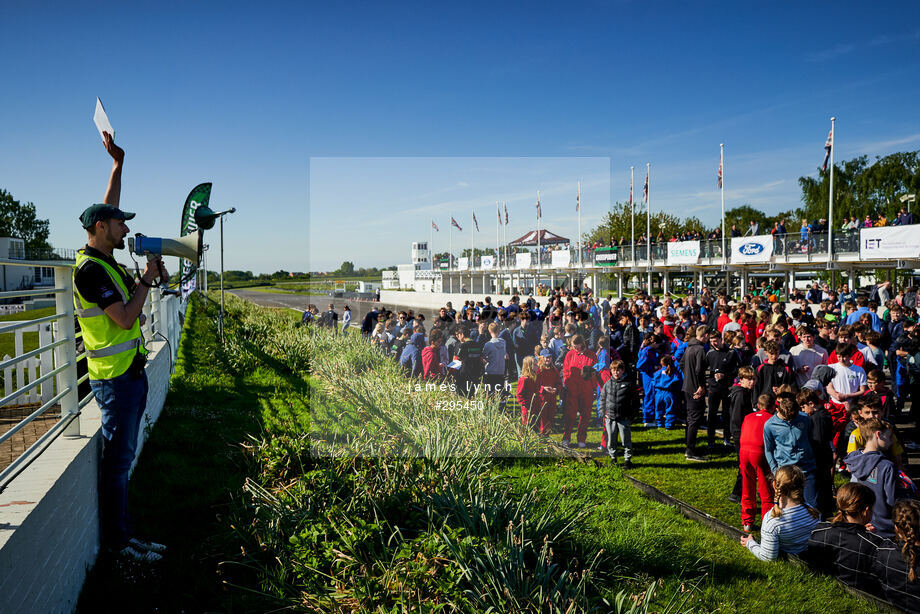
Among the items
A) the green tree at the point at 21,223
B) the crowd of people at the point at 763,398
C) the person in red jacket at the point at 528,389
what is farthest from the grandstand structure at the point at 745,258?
the green tree at the point at 21,223

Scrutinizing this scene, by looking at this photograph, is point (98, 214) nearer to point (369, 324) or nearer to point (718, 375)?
point (718, 375)

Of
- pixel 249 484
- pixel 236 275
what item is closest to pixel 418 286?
pixel 249 484

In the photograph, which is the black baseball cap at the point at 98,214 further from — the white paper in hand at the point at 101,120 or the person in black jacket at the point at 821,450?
the person in black jacket at the point at 821,450

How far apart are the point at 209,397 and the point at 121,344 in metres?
5.00

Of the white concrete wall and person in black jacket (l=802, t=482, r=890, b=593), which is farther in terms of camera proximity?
person in black jacket (l=802, t=482, r=890, b=593)

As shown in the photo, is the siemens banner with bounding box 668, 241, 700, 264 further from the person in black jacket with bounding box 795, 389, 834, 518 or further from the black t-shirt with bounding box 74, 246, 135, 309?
Answer: the black t-shirt with bounding box 74, 246, 135, 309

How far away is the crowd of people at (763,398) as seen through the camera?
14.0ft

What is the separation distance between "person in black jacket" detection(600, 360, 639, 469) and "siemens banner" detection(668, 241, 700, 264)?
22536 mm

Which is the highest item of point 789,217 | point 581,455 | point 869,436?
point 789,217

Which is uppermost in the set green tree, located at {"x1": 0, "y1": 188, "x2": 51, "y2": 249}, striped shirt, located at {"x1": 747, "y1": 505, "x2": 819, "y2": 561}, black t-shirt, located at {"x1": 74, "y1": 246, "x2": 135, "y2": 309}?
green tree, located at {"x1": 0, "y1": 188, "x2": 51, "y2": 249}

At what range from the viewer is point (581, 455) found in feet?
23.0

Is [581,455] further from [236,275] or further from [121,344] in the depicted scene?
[236,275]

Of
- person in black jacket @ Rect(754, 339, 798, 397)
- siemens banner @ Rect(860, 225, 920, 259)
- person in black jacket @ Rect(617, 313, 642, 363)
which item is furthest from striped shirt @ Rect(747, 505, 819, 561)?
siemens banner @ Rect(860, 225, 920, 259)

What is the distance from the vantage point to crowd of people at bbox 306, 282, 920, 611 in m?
4.26
